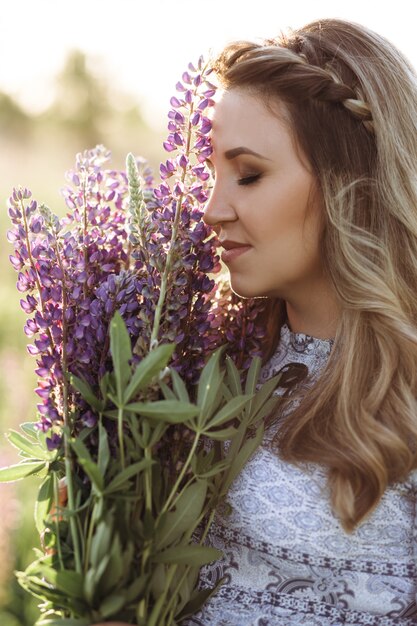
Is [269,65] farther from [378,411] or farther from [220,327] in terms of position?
[378,411]

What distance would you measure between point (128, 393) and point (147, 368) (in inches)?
1.8

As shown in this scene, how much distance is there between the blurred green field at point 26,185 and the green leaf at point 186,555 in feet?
2.62

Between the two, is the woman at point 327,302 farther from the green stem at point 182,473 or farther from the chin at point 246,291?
the green stem at point 182,473

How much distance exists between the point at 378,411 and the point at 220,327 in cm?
39

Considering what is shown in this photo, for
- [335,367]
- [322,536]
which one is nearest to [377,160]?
[335,367]

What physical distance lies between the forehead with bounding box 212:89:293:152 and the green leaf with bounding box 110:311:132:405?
0.55 meters

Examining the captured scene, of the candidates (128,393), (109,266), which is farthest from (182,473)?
(109,266)

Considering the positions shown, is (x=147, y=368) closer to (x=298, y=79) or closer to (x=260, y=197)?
(x=260, y=197)

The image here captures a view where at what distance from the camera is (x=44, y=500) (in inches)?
57.0

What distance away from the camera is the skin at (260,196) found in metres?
1.63

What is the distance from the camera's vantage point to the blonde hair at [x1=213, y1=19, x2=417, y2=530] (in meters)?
1.62

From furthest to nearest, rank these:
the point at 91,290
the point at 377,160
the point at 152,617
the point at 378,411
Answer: the point at 377,160 < the point at 378,411 < the point at 91,290 < the point at 152,617

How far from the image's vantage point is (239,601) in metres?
1.63

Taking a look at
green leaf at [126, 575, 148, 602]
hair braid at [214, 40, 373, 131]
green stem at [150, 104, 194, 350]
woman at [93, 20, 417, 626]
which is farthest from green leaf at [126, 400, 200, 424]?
hair braid at [214, 40, 373, 131]
